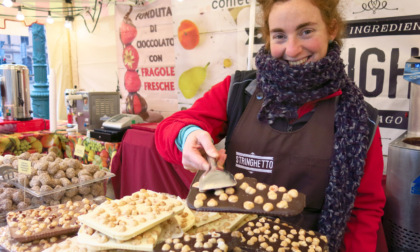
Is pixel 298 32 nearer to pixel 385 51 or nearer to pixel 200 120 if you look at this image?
pixel 200 120

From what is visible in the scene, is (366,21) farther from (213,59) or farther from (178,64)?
(178,64)

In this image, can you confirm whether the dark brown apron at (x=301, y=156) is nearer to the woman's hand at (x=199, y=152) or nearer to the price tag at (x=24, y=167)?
the woman's hand at (x=199, y=152)

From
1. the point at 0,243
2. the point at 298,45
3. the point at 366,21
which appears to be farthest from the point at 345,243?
the point at 366,21

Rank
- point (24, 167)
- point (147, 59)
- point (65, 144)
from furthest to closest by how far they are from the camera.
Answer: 1. point (147, 59)
2. point (65, 144)
3. point (24, 167)

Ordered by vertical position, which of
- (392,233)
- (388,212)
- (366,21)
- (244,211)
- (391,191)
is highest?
(366,21)

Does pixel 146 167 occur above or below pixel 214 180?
below

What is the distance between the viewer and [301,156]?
1.22m

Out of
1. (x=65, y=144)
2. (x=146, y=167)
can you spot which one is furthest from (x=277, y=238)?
(x=65, y=144)

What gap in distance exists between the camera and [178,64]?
358 cm

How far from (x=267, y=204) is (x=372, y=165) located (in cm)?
59

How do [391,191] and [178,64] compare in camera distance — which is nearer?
[391,191]

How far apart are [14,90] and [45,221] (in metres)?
2.33

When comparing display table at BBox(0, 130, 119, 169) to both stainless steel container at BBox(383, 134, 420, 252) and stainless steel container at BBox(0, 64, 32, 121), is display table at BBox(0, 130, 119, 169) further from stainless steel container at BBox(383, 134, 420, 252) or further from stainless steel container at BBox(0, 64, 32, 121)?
stainless steel container at BBox(383, 134, 420, 252)

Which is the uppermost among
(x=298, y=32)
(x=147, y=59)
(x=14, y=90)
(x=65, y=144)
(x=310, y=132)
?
(x=147, y=59)
